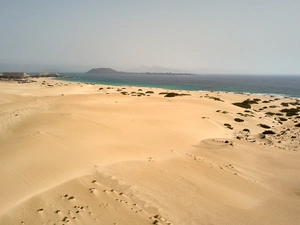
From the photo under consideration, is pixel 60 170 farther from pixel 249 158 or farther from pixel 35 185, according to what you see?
pixel 249 158

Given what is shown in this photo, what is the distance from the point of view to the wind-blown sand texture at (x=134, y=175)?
23.5 ft

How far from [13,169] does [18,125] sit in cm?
661

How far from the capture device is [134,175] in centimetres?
958

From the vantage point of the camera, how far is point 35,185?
8242mm

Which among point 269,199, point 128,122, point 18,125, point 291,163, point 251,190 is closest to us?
point 269,199

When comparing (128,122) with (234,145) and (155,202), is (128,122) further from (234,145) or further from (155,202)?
(155,202)

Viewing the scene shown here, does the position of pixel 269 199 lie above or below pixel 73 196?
below

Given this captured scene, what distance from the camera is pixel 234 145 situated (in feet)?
49.8

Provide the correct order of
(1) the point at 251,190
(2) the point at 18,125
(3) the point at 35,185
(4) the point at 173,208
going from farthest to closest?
(2) the point at 18,125 < (1) the point at 251,190 < (3) the point at 35,185 < (4) the point at 173,208

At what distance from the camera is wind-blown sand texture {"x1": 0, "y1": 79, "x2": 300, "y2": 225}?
283 inches

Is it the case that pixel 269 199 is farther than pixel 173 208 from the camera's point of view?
Yes

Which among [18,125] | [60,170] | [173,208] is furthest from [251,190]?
[18,125]

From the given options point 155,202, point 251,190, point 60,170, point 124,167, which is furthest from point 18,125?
point 251,190

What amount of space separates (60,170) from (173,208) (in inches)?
197
